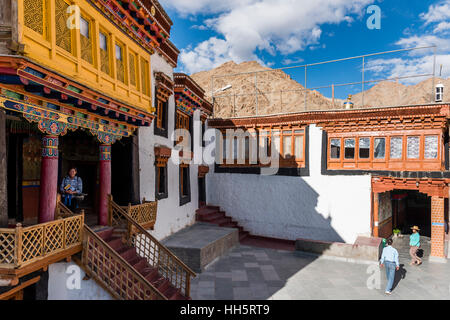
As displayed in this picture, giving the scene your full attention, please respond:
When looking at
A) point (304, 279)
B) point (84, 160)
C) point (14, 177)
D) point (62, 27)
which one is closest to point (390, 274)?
point (304, 279)

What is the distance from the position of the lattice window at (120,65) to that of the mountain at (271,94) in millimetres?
30683

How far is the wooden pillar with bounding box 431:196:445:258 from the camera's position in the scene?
1352cm

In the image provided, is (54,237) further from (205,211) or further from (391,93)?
(391,93)

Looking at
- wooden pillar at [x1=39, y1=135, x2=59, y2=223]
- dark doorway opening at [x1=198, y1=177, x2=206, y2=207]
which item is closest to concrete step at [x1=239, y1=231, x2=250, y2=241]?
dark doorway opening at [x1=198, y1=177, x2=206, y2=207]

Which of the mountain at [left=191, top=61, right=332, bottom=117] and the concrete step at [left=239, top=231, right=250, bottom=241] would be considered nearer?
the concrete step at [left=239, top=231, right=250, bottom=241]

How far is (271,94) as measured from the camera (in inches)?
2370

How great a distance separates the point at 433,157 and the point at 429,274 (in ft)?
18.9

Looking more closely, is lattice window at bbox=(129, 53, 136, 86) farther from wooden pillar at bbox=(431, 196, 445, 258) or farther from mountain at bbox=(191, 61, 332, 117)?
mountain at bbox=(191, 61, 332, 117)

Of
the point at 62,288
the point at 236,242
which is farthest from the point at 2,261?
the point at 236,242

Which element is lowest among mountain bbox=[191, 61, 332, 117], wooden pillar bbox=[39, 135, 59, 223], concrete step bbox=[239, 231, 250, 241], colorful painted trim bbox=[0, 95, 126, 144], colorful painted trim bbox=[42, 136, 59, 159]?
concrete step bbox=[239, 231, 250, 241]

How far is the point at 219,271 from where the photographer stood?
11.4 metres

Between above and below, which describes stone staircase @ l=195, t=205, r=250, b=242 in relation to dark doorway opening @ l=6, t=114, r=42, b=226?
below

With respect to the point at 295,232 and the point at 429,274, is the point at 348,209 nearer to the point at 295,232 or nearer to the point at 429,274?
the point at 295,232

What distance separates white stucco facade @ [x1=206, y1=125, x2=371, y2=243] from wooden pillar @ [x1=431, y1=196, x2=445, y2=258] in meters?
2.84
